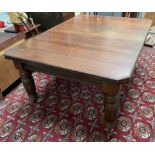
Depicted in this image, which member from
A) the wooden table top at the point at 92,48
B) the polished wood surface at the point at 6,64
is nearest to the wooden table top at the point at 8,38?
the polished wood surface at the point at 6,64

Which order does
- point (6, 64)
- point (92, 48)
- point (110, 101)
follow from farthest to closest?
point (6, 64)
point (92, 48)
point (110, 101)

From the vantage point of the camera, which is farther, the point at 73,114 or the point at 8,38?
the point at 8,38

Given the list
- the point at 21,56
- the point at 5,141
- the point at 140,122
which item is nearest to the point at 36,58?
the point at 21,56

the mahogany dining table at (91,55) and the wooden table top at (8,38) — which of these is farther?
the wooden table top at (8,38)

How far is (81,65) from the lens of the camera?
104 cm

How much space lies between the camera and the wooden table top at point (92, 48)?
1011 millimetres

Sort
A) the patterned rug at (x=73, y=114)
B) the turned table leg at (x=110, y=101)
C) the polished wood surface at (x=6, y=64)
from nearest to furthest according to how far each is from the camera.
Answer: the turned table leg at (x=110, y=101) → the patterned rug at (x=73, y=114) → the polished wood surface at (x=6, y=64)

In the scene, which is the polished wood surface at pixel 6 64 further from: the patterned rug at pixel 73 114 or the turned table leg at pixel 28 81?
the turned table leg at pixel 28 81

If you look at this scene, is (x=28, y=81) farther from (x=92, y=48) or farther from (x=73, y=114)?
(x=92, y=48)

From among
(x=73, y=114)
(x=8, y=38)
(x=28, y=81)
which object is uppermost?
(x=8, y=38)

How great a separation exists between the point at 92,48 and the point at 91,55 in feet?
0.37

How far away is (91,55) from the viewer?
1.14 m

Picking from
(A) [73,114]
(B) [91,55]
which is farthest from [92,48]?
(A) [73,114]
